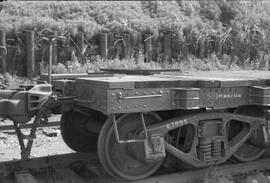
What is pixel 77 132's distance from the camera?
19.7 feet

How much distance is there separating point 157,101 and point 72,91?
112 centimetres

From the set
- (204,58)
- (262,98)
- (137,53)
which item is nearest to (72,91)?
(262,98)

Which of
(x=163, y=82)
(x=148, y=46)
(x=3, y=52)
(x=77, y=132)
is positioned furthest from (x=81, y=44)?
(x=163, y=82)

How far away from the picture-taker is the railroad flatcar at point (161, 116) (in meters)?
4.39

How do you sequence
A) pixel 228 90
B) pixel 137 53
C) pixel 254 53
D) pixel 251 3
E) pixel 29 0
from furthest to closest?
pixel 251 3
pixel 29 0
pixel 254 53
pixel 137 53
pixel 228 90

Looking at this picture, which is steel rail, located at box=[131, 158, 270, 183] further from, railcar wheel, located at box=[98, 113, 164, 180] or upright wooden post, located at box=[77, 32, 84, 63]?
upright wooden post, located at box=[77, 32, 84, 63]

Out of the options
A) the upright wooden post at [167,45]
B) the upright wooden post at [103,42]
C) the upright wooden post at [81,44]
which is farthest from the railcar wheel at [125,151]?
the upright wooden post at [167,45]

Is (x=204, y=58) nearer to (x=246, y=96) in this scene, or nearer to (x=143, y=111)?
(x=246, y=96)

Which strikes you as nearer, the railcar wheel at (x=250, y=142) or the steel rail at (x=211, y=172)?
the steel rail at (x=211, y=172)

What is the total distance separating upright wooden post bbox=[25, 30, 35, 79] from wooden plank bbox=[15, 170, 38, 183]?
742cm

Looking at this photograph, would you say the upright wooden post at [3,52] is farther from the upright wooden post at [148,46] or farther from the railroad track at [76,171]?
the railroad track at [76,171]

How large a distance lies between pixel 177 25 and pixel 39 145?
1002cm

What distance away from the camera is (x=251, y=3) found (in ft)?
70.8

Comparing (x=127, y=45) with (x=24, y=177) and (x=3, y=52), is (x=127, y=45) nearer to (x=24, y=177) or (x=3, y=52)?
(x=3, y=52)
